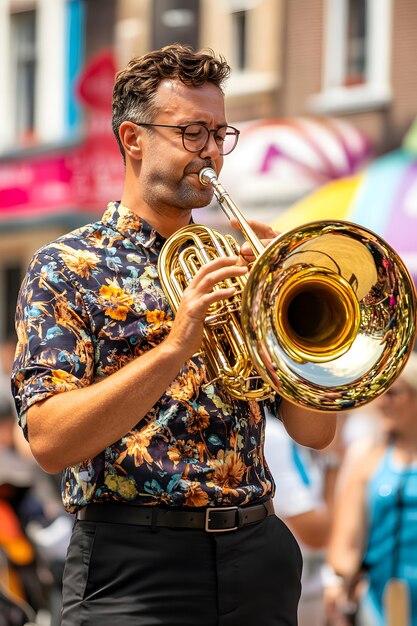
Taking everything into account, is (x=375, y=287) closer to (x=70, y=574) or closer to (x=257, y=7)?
(x=70, y=574)

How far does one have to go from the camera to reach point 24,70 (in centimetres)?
1772

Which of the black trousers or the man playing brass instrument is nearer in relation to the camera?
the man playing brass instrument

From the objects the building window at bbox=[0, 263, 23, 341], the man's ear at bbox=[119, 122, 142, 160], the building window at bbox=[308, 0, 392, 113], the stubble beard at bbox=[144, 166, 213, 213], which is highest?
the man's ear at bbox=[119, 122, 142, 160]

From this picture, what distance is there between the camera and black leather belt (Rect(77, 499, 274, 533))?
9.52 feet

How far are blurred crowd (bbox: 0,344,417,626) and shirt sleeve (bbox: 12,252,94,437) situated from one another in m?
2.04

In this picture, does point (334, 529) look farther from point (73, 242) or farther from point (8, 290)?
point (8, 290)

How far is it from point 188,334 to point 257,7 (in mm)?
11319

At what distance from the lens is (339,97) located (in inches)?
501

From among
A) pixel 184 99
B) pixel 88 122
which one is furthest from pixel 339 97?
pixel 184 99

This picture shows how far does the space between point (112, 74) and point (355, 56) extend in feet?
11.1

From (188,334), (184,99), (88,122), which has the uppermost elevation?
(184,99)

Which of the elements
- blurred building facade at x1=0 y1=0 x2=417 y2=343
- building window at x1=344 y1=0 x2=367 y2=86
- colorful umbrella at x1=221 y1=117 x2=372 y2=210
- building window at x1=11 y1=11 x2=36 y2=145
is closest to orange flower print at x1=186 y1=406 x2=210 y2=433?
A: colorful umbrella at x1=221 y1=117 x2=372 y2=210

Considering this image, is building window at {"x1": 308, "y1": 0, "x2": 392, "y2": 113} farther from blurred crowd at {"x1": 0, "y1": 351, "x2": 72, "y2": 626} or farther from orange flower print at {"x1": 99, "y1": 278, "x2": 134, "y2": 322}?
orange flower print at {"x1": 99, "y1": 278, "x2": 134, "y2": 322}

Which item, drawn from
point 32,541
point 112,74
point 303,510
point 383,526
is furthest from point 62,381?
point 112,74
